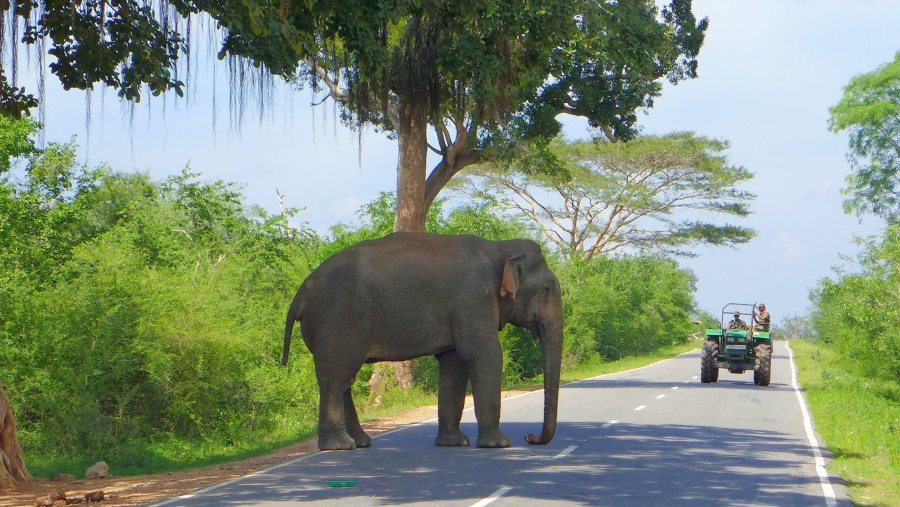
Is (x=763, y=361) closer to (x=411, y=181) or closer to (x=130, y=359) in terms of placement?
(x=411, y=181)

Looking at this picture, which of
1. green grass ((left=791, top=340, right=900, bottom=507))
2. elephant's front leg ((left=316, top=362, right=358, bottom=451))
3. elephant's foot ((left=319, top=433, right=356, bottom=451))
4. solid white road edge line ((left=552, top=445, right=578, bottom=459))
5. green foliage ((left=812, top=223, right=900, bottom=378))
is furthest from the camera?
green foliage ((left=812, top=223, right=900, bottom=378))

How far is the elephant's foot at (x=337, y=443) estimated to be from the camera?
15.6 meters

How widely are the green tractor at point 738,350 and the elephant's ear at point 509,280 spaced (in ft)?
61.0

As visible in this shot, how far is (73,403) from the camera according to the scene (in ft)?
64.5

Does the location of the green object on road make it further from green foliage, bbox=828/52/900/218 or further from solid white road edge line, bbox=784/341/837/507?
green foliage, bbox=828/52/900/218

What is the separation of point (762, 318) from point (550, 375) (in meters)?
19.7

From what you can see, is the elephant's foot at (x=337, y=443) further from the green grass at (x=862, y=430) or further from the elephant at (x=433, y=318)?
the green grass at (x=862, y=430)

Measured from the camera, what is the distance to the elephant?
15.5m

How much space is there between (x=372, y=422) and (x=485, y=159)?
27.5 feet

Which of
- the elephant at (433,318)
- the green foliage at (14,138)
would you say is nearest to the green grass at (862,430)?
the elephant at (433,318)

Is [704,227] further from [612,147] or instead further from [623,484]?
[623,484]

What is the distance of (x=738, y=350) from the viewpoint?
33.8m

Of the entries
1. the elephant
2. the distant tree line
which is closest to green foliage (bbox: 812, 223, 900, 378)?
the distant tree line

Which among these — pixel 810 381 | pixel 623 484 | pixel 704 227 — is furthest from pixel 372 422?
pixel 704 227
